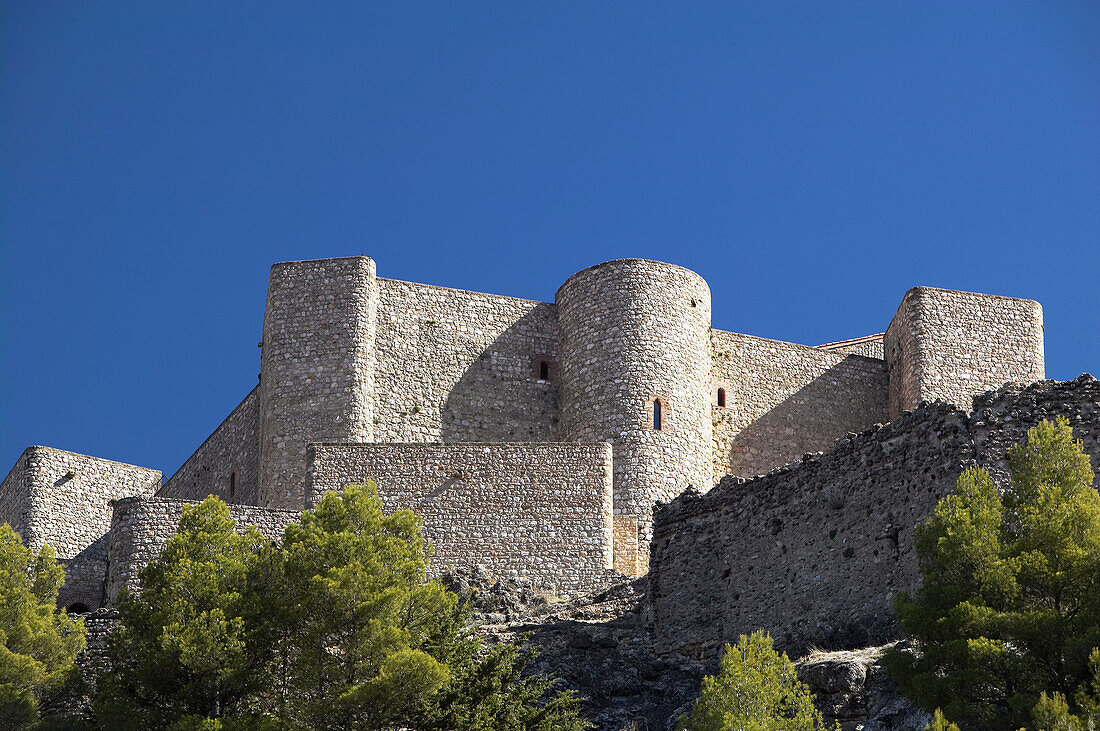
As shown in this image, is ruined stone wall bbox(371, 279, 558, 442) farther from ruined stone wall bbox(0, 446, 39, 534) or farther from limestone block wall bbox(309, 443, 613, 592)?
ruined stone wall bbox(0, 446, 39, 534)

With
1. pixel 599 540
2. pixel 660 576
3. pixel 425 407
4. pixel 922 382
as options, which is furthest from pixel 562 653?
pixel 922 382

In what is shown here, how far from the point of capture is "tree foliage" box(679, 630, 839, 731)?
1958 cm

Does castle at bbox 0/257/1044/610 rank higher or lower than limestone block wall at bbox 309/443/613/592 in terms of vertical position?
higher

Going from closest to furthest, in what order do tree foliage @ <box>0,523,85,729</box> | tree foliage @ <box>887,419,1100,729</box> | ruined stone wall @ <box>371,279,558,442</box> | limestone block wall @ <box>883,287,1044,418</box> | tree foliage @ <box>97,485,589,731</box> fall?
tree foliage @ <box>887,419,1100,729</box>
tree foliage @ <box>97,485,589,731</box>
tree foliage @ <box>0,523,85,729</box>
ruined stone wall @ <box>371,279,558,442</box>
limestone block wall @ <box>883,287,1044,418</box>

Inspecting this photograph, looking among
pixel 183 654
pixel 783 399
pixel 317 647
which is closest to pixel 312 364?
pixel 783 399

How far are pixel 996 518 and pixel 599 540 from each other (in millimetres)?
14066

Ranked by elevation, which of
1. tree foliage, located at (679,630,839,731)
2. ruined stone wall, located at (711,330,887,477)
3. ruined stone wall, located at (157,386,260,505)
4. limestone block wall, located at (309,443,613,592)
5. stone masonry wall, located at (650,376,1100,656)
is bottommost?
tree foliage, located at (679,630,839,731)

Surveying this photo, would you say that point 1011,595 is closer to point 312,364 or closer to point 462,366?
point 312,364

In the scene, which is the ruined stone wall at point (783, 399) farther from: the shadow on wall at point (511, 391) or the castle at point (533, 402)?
the shadow on wall at point (511, 391)

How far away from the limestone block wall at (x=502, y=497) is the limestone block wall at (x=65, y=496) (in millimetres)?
9135

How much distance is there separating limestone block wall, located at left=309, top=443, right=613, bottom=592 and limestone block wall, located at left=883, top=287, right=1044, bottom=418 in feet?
36.3

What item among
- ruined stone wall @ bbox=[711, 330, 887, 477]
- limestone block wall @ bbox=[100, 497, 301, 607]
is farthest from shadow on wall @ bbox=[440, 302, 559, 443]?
limestone block wall @ bbox=[100, 497, 301, 607]

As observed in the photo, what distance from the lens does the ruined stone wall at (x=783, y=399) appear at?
42.0 metres

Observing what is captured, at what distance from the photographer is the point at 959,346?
1679 inches
